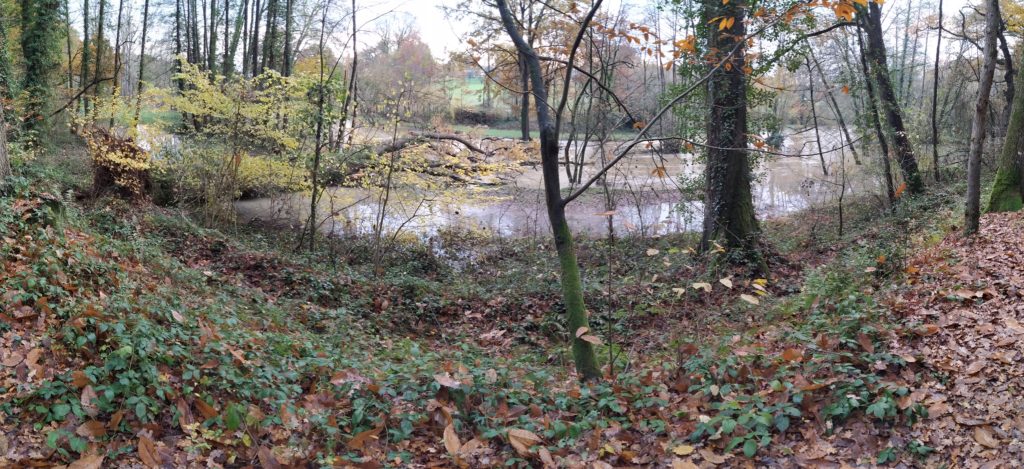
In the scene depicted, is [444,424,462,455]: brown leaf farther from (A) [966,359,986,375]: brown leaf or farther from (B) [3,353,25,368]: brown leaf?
(A) [966,359,986,375]: brown leaf

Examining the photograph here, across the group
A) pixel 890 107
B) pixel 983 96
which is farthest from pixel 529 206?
pixel 983 96

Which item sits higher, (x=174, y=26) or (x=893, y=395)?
(x=174, y=26)

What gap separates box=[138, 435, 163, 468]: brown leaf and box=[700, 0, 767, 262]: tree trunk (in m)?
7.75

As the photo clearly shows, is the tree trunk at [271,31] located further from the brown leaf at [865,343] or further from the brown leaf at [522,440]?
the brown leaf at [865,343]

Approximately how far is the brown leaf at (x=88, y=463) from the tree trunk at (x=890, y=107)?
1488cm

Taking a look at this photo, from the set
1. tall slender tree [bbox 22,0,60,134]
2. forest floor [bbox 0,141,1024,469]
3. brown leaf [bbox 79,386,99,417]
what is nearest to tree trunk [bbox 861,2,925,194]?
forest floor [bbox 0,141,1024,469]

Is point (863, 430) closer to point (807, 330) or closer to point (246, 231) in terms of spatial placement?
point (807, 330)

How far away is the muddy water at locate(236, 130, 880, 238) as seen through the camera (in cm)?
1344

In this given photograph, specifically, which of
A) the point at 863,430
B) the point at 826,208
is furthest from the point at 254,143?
the point at 826,208

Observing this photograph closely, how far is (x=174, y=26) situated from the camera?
28.7 meters

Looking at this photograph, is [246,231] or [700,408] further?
[246,231]

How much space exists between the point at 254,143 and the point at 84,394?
10807 millimetres

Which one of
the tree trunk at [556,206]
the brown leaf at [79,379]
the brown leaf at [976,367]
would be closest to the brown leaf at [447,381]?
the tree trunk at [556,206]

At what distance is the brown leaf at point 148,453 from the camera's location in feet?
10.7
